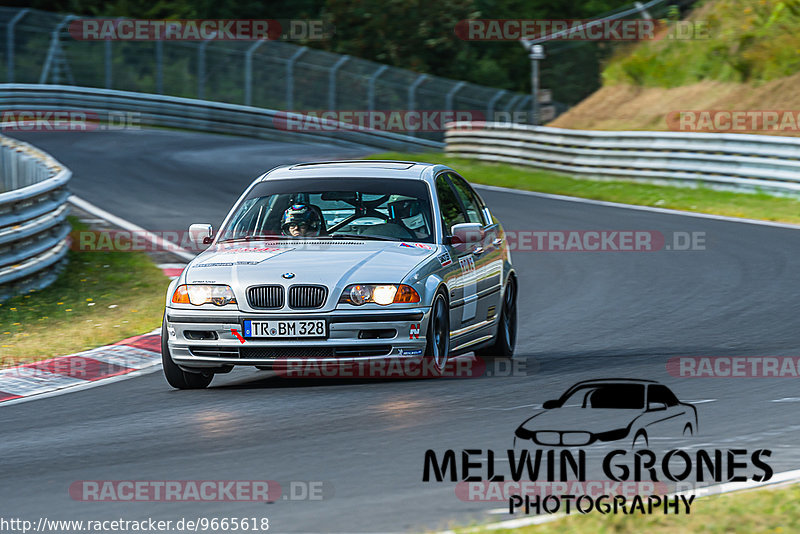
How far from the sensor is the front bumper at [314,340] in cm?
847

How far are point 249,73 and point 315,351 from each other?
3330 centimetres

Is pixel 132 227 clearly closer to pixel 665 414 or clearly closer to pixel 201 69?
pixel 665 414

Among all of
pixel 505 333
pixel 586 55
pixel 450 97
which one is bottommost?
pixel 450 97

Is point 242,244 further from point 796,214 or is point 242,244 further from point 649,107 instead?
point 649,107

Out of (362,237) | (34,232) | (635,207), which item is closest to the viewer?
(362,237)

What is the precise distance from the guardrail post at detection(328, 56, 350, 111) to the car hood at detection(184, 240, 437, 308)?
30.8 m

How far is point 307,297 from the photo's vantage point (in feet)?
27.9

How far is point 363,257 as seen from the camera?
8859 millimetres

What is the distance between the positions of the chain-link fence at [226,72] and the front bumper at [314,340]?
30.5 metres

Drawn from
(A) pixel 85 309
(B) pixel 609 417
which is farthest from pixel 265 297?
(A) pixel 85 309

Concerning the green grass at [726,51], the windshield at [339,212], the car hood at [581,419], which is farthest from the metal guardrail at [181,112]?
the car hood at [581,419]

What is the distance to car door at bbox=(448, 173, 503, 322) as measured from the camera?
32.7 ft

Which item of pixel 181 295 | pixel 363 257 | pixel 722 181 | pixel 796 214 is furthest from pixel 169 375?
pixel 722 181

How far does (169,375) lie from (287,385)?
802mm
